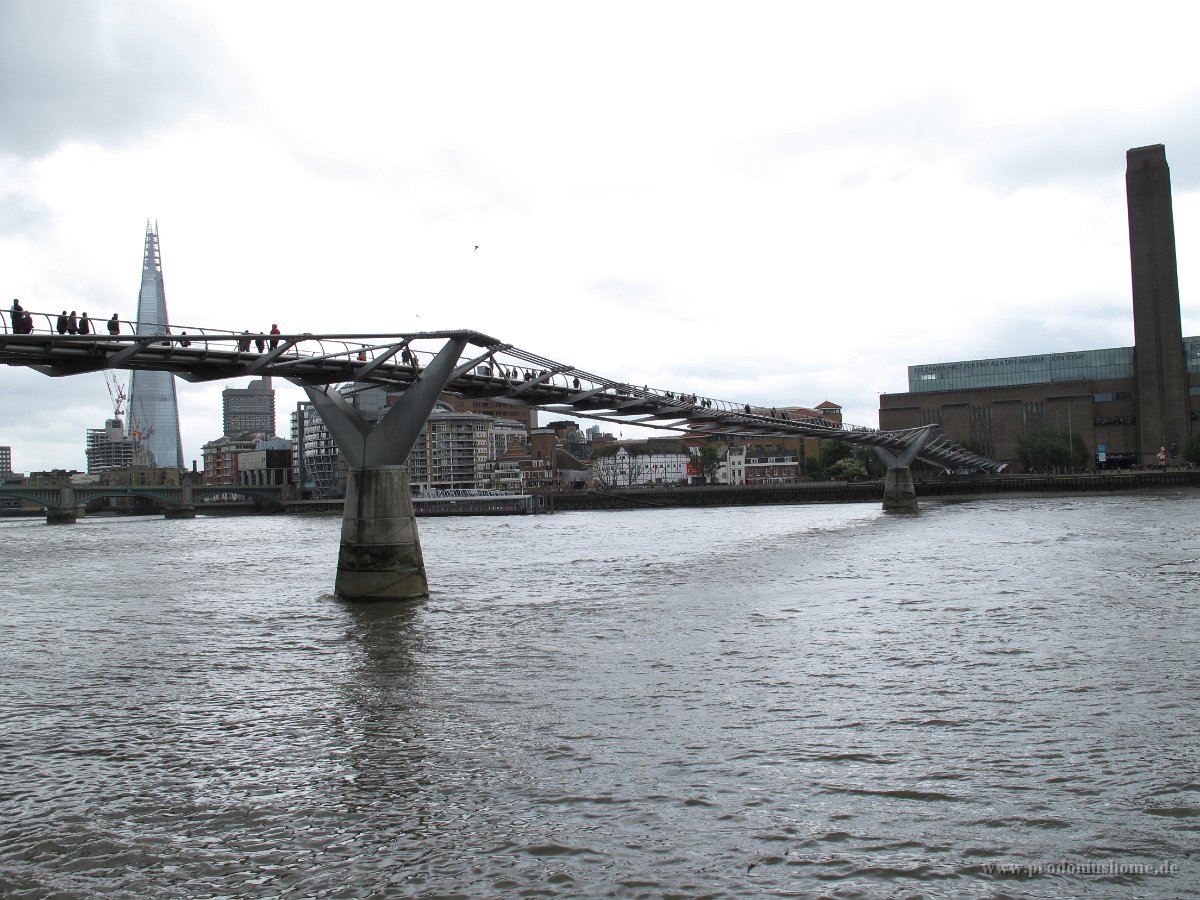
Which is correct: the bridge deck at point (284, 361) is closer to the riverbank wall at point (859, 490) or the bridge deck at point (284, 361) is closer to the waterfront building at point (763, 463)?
the riverbank wall at point (859, 490)

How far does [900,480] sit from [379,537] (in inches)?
2544

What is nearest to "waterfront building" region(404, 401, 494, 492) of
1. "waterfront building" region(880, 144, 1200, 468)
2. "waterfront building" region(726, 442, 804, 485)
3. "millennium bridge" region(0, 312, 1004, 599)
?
"waterfront building" region(726, 442, 804, 485)

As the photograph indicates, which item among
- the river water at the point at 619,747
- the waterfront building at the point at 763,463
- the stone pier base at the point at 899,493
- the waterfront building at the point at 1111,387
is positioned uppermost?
the waterfront building at the point at 1111,387

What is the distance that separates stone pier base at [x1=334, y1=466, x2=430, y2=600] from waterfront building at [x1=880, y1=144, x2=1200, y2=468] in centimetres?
12131

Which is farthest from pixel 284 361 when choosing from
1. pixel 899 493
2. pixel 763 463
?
pixel 763 463

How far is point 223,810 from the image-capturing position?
398 inches

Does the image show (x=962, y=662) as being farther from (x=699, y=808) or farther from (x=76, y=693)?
(x=76, y=693)

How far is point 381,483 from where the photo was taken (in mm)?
27031

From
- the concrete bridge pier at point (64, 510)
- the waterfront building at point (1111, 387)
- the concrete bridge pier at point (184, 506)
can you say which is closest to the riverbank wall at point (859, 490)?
the waterfront building at point (1111, 387)

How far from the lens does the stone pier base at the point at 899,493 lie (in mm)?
82875

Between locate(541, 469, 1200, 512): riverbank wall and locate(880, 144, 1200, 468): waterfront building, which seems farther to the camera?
locate(880, 144, 1200, 468): waterfront building

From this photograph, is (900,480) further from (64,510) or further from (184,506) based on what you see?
(64,510)

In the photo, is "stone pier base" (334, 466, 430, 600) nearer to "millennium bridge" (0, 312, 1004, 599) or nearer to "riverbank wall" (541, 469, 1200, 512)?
"millennium bridge" (0, 312, 1004, 599)

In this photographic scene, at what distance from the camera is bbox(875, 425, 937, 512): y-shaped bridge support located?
83.1 metres
